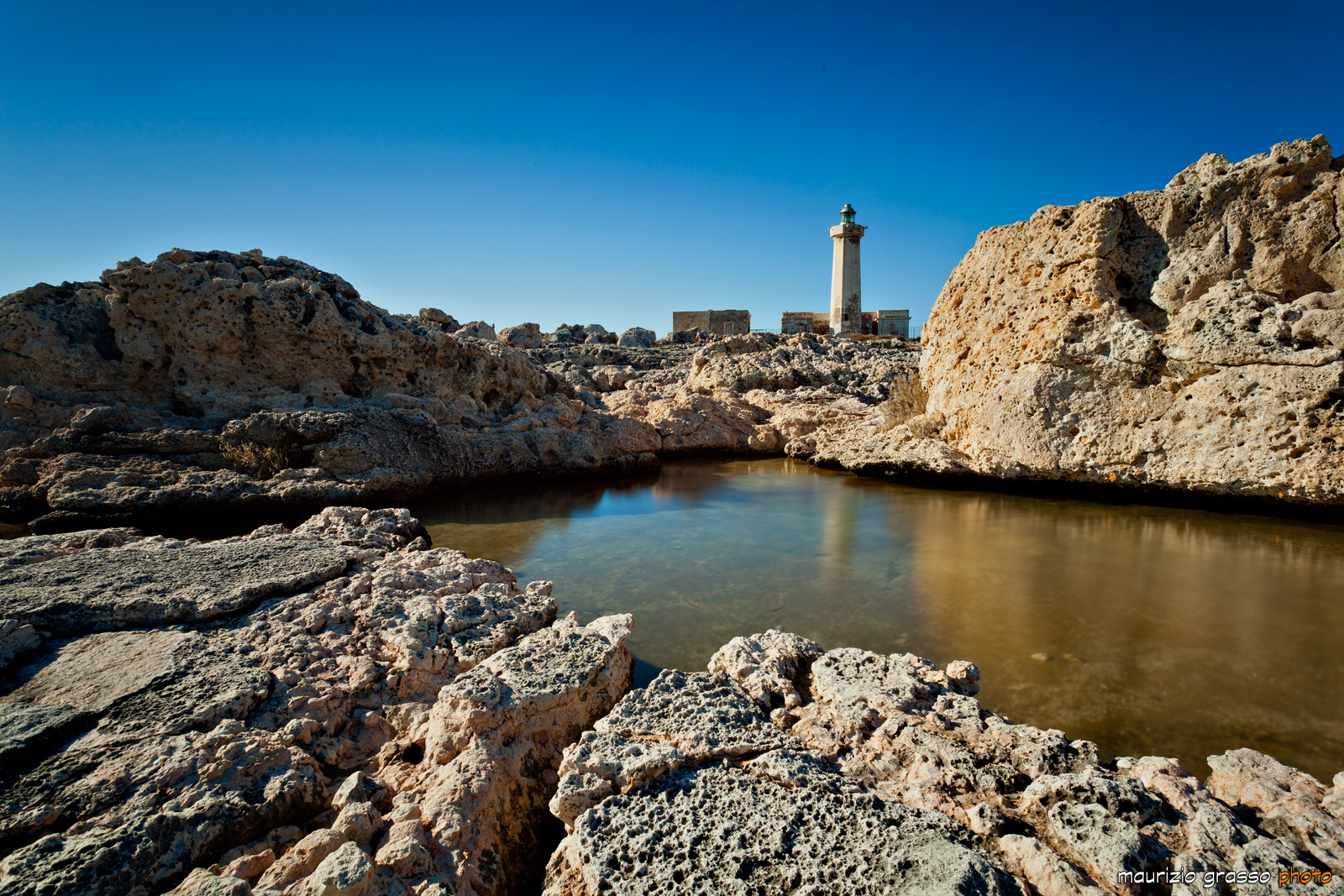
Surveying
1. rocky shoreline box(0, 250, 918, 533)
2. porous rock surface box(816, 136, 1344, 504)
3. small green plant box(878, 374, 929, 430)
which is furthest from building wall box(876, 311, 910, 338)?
rocky shoreline box(0, 250, 918, 533)

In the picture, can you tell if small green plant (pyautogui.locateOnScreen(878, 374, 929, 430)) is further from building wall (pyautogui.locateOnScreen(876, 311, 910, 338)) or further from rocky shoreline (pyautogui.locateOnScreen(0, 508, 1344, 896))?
building wall (pyautogui.locateOnScreen(876, 311, 910, 338))

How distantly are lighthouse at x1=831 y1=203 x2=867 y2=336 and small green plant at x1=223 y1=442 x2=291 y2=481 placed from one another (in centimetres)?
2670

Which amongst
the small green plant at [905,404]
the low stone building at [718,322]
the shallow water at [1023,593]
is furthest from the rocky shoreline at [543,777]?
the low stone building at [718,322]

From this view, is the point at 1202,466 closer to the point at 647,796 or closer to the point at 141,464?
the point at 647,796

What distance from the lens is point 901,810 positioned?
155cm

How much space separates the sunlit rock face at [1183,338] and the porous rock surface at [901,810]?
15.2 feet

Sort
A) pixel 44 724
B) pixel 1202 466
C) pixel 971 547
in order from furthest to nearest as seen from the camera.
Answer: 1. pixel 1202 466
2. pixel 971 547
3. pixel 44 724

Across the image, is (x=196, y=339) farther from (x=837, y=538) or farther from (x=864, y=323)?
(x=864, y=323)

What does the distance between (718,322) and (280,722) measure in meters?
27.9

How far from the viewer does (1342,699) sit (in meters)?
2.52

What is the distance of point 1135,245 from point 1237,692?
506 cm

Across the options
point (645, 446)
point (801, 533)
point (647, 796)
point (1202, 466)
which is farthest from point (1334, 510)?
point (645, 446)

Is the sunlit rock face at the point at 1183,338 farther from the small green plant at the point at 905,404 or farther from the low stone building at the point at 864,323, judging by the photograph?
the low stone building at the point at 864,323

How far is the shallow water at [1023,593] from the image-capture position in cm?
252
